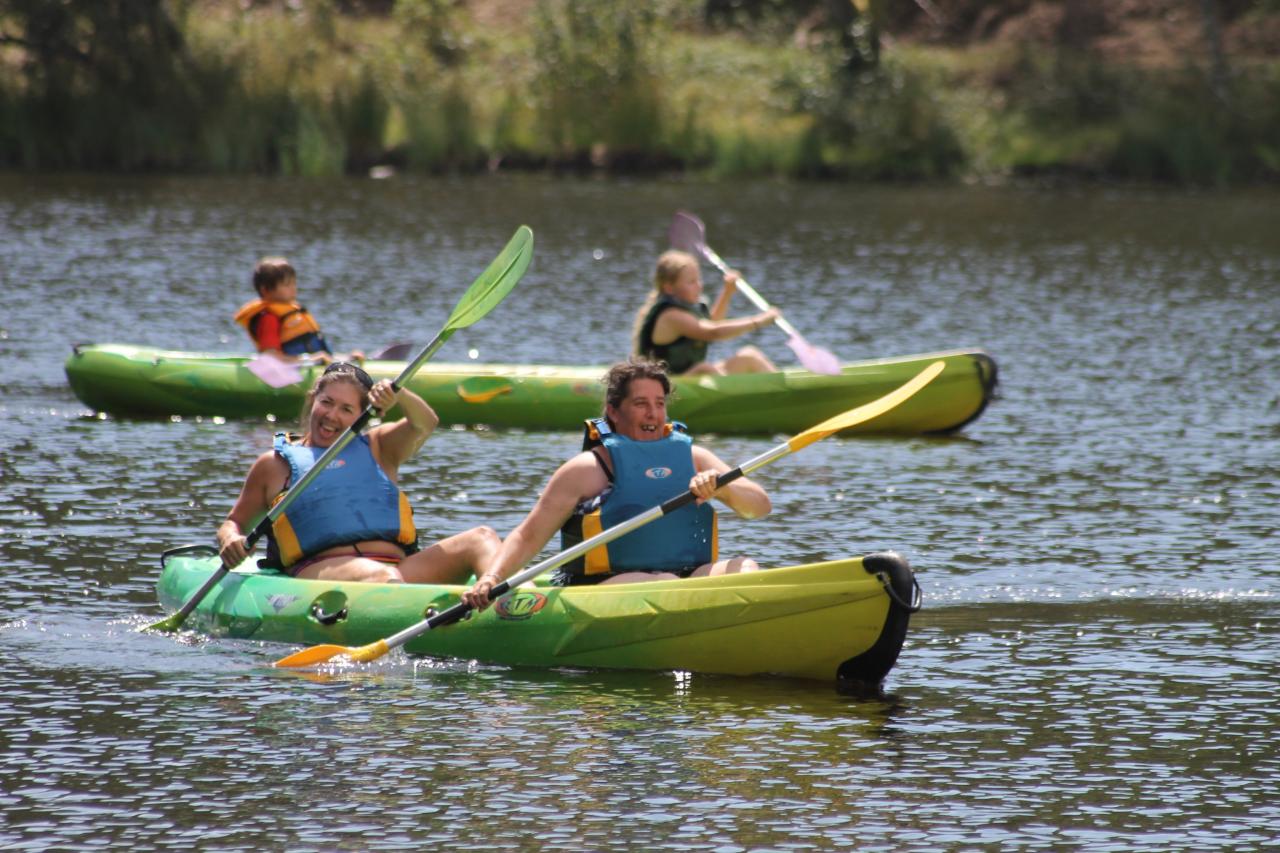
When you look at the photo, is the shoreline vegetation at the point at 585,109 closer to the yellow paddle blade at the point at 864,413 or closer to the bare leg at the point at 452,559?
the bare leg at the point at 452,559

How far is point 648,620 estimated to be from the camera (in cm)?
709

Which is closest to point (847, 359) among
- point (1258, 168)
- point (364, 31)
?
point (1258, 168)

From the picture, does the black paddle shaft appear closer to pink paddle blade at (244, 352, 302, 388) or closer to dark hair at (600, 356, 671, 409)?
dark hair at (600, 356, 671, 409)

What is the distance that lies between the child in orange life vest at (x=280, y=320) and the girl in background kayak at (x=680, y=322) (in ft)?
5.57

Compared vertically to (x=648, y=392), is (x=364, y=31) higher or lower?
higher

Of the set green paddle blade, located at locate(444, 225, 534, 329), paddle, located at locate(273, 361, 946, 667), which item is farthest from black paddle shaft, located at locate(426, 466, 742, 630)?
green paddle blade, located at locate(444, 225, 534, 329)

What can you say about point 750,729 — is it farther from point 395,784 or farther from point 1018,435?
point 1018,435

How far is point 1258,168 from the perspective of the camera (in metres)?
30.5

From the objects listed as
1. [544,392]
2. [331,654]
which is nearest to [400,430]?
[331,654]

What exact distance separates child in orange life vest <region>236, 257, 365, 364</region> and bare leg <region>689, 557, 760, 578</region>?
210 inches

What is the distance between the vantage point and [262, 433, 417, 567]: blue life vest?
7695 mm

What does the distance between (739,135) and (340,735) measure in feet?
83.4

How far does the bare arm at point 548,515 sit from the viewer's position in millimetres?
7156

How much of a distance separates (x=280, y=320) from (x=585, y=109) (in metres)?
19.6
